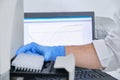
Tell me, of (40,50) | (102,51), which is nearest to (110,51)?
(102,51)

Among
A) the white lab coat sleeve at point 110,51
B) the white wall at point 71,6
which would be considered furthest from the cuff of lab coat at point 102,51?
the white wall at point 71,6

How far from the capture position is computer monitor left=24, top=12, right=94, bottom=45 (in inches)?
40.1

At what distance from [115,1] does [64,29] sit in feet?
1.44

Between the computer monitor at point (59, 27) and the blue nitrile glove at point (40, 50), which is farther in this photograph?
the computer monitor at point (59, 27)

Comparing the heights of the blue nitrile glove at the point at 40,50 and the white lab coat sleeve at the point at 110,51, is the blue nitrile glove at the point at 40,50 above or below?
above

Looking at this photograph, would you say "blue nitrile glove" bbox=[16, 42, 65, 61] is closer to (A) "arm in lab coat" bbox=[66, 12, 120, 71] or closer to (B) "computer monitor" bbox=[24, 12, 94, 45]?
(A) "arm in lab coat" bbox=[66, 12, 120, 71]

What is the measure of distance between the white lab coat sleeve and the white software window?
258 mm

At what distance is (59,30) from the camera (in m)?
1.05

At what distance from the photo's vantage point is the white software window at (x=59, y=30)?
102cm

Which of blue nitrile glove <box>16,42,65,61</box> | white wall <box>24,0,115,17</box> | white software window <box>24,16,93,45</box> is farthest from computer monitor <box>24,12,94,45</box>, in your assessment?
blue nitrile glove <box>16,42,65,61</box>

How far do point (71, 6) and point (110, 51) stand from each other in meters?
0.54

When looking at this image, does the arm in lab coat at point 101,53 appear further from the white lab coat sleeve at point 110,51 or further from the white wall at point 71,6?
the white wall at point 71,6

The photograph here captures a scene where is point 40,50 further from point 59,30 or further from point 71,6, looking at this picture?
point 71,6

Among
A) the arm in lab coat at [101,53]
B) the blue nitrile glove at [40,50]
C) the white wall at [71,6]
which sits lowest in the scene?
the arm in lab coat at [101,53]
